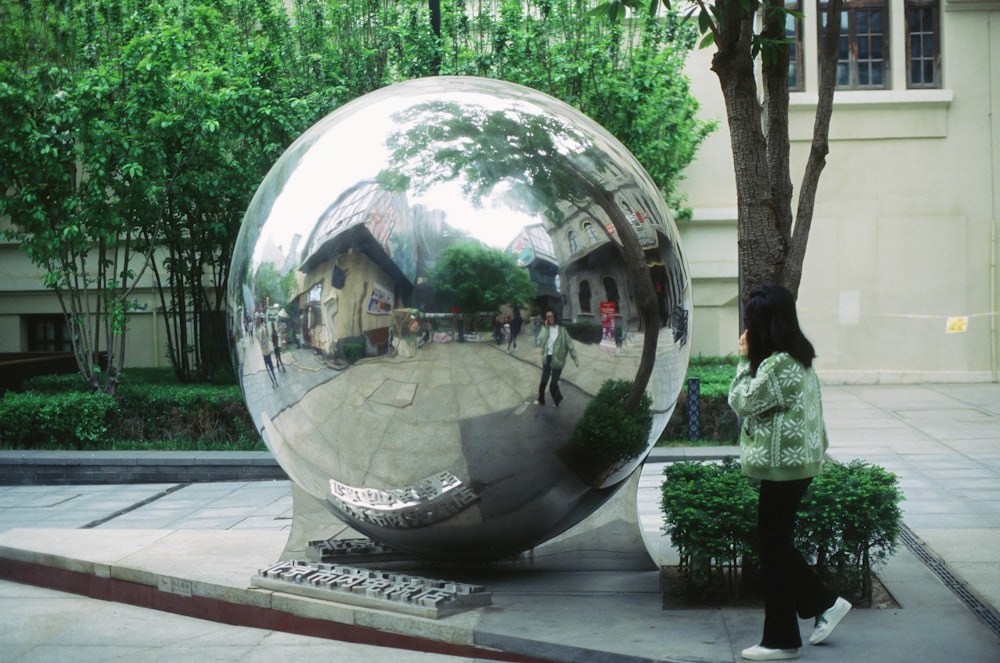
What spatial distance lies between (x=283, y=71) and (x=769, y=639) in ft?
37.4

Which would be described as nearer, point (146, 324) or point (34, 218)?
point (34, 218)

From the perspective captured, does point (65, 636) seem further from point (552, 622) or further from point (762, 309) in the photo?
point (762, 309)

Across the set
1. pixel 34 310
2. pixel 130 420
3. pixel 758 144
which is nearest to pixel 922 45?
pixel 130 420

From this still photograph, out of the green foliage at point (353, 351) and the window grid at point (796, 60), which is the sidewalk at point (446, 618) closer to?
the green foliage at point (353, 351)

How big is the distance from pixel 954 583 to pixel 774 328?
2384mm

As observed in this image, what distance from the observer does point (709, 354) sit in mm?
19250

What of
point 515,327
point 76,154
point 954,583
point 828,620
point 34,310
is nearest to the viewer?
point 828,620

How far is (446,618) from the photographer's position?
18.3ft

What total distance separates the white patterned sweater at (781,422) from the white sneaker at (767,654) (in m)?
0.75

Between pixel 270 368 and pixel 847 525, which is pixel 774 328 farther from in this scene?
pixel 270 368

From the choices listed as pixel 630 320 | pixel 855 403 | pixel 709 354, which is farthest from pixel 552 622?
pixel 709 354

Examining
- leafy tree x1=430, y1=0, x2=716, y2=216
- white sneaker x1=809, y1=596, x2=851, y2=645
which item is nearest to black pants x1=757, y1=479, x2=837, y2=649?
white sneaker x1=809, y1=596, x2=851, y2=645

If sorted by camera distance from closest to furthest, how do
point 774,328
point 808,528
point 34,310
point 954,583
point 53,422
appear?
point 774,328, point 808,528, point 954,583, point 53,422, point 34,310

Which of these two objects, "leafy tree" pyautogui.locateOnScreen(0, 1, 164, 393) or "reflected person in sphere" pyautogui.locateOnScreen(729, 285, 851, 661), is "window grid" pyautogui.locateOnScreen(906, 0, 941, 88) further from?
"reflected person in sphere" pyautogui.locateOnScreen(729, 285, 851, 661)
